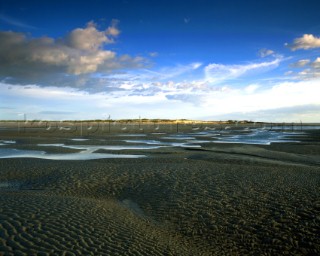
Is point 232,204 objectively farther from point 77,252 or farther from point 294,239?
point 77,252

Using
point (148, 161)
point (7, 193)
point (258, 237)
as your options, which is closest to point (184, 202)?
point (258, 237)

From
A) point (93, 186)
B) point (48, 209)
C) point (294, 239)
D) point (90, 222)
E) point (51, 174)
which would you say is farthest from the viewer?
point (51, 174)

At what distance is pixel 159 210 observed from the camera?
36.3 ft

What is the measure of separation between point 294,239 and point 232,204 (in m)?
3.14

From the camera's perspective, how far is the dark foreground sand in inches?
313

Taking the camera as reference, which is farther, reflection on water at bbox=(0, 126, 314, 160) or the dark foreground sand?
reflection on water at bbox=(0, 126, 314, 160)

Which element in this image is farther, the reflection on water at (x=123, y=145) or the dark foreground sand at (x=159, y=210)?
the reflection on water at (x=123, y=145)

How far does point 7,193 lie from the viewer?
41.2ft

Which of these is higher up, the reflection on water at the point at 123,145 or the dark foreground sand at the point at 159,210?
the reflection on water at the point at 123,145

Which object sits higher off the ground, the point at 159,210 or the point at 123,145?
the point at 123,145

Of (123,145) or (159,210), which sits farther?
(123,145)

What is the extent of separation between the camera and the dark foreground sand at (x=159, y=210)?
7.95 m

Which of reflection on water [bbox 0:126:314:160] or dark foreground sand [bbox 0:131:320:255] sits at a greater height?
reflection on water [bbox 0:126:314:160]

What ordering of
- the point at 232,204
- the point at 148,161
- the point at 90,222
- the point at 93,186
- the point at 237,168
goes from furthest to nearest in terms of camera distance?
1. the point at 148,161
2. the point at 237,168
3. the point at 93,186
4. the point at 232,204
5. the point at 90,222
